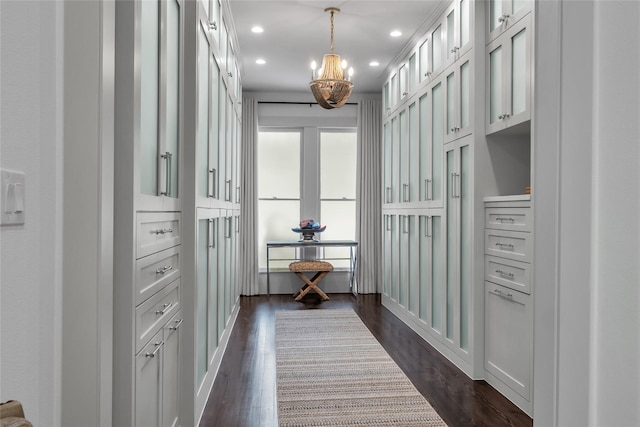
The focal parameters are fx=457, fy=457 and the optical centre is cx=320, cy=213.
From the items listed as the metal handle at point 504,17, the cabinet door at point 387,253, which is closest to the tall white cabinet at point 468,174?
the metal handle at point 504,17

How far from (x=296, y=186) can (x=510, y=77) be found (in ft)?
13.0

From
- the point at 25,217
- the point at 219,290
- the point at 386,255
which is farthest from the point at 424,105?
the point at 25,217

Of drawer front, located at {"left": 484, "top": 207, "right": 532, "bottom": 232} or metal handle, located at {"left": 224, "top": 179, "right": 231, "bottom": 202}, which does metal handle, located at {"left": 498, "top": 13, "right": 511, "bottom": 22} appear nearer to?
drawer front, located at {"left": 484, "top": 207, "right": 532, "bottom": 232}

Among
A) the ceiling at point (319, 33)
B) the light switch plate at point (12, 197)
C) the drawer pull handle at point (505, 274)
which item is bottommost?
the drawer pull handle at point (505, 274)

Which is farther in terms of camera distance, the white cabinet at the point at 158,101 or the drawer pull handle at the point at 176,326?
the drawer pull handle at the point at 176,326

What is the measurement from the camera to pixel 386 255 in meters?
5.45

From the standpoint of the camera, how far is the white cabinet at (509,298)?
2.54m

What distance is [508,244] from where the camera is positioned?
2760 mm

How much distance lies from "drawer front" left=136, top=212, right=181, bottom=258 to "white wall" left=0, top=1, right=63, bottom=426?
0.36 m

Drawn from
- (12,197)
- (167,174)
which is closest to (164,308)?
(167,174)

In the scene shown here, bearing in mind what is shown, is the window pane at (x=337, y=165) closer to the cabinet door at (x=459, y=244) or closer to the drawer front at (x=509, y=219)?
the cabinet door at (x=459, y=244)

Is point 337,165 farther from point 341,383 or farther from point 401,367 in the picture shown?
point 341,383

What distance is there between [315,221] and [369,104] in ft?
5.85

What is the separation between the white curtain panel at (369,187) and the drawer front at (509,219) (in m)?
3.27
